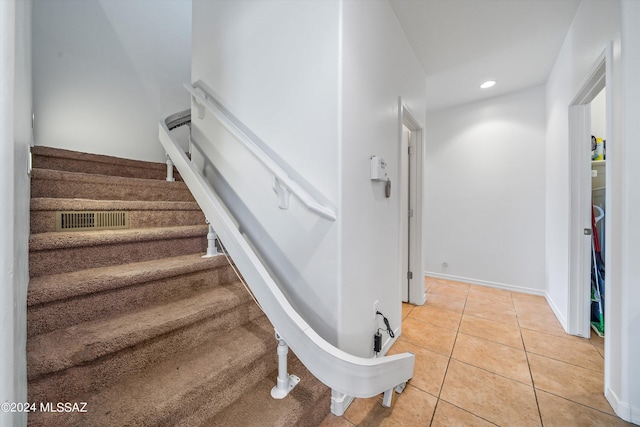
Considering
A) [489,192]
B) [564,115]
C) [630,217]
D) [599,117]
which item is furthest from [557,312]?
[599,117]

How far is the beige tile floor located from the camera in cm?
122

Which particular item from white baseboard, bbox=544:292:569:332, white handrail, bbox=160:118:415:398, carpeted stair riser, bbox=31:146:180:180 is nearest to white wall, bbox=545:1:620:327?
white baseboard, bbox=544:292:569:332

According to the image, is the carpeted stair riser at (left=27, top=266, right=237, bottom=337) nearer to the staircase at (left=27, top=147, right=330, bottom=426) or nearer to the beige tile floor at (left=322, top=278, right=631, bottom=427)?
the staircase at (left=27, top=147, right=330, bottom=426)

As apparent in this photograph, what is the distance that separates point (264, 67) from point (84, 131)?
225 centimetres

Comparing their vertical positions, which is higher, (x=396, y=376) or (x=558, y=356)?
(x=396, y=376)

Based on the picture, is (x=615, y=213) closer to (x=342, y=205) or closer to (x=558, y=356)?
(x=558, y=356)

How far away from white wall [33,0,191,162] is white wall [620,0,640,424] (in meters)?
3.96

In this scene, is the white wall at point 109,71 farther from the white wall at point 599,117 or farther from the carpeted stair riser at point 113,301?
the white wall at point 599,117

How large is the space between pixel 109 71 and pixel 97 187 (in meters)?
1.87

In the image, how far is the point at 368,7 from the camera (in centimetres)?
137

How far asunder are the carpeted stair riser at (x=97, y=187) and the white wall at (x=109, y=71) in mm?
1255

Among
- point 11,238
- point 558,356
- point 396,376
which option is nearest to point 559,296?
point 558,356

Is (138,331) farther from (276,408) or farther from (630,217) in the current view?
(630,217)

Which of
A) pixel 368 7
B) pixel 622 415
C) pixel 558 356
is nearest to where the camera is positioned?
pixel 622 415
